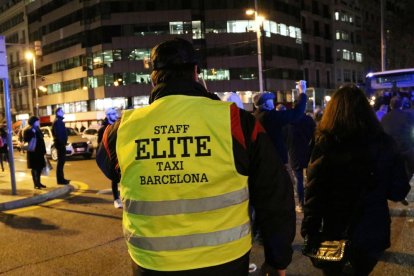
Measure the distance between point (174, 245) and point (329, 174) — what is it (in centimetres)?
146

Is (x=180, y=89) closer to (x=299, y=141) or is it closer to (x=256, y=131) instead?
(x=256, y=131)

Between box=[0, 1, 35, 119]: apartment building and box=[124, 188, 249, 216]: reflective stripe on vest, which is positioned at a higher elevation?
box=[0, 1, 35, 119]: apartment building

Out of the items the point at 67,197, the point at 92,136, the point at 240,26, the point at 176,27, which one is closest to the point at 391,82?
the point at 67,197

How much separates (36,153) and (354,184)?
9747 millimetres

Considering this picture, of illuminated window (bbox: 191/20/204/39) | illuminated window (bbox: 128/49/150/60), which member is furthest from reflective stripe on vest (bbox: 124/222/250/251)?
illuminated window (bbox: 128/49/150/60)

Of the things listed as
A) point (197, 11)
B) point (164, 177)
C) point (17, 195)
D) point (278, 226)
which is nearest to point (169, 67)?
point (164, 177)

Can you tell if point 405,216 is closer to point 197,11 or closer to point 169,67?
point 169,67

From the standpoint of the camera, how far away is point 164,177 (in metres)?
2.04

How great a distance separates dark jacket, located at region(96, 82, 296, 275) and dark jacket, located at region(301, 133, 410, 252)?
1.08 metres

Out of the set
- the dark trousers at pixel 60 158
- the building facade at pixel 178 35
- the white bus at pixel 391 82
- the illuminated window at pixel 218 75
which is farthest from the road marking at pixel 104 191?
the illuminated window at pixel 218 75

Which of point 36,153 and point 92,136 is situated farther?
point 92,136

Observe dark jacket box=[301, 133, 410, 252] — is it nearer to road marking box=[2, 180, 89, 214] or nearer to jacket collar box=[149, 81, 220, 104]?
jacket collar box=[149, 81, 220, 104]

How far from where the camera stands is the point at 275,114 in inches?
230

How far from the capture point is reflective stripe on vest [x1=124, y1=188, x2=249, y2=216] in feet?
6.62
